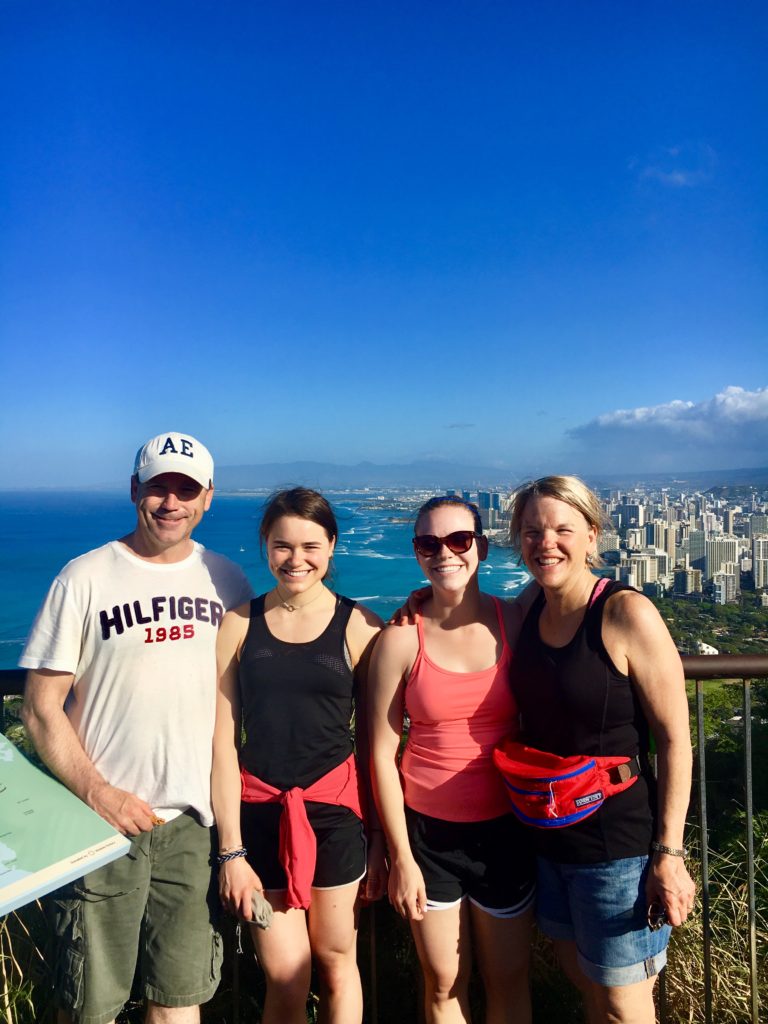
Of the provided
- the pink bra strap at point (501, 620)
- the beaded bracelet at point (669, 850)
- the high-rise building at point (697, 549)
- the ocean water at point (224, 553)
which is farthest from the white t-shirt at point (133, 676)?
the high-rise building at point (697, 549)

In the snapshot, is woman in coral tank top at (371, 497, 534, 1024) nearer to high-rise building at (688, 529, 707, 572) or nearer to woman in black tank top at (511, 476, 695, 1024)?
woman in black tank top at (511, 476, 695, 1024)

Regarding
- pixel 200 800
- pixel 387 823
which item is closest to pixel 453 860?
pixel 387 823

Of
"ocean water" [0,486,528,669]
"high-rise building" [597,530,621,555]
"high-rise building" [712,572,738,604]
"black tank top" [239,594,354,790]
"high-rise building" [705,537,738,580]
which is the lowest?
"ocean water" [0,486,528,669]

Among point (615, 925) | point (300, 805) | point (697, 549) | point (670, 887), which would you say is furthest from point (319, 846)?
point (697, 549)

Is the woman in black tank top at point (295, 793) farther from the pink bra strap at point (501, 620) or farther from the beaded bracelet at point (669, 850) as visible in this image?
the beaded bracelet at point (669, 850)

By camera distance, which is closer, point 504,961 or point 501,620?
point 504,961

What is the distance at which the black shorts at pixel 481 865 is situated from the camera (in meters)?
2.28

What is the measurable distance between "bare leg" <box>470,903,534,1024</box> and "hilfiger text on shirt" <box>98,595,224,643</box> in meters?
1.42

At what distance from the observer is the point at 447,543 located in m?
2.45

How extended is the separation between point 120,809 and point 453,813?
117 centimetres

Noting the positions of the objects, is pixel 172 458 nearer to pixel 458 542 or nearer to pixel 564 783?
pixel 458 542

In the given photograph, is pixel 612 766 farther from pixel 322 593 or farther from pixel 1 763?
pixel 1 763

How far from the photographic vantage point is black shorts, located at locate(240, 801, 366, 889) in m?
2.34

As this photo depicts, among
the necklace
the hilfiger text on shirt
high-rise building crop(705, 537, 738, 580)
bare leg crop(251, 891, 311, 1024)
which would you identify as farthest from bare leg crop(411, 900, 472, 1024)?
high-rise building crop(705, 537, 738, 580)
